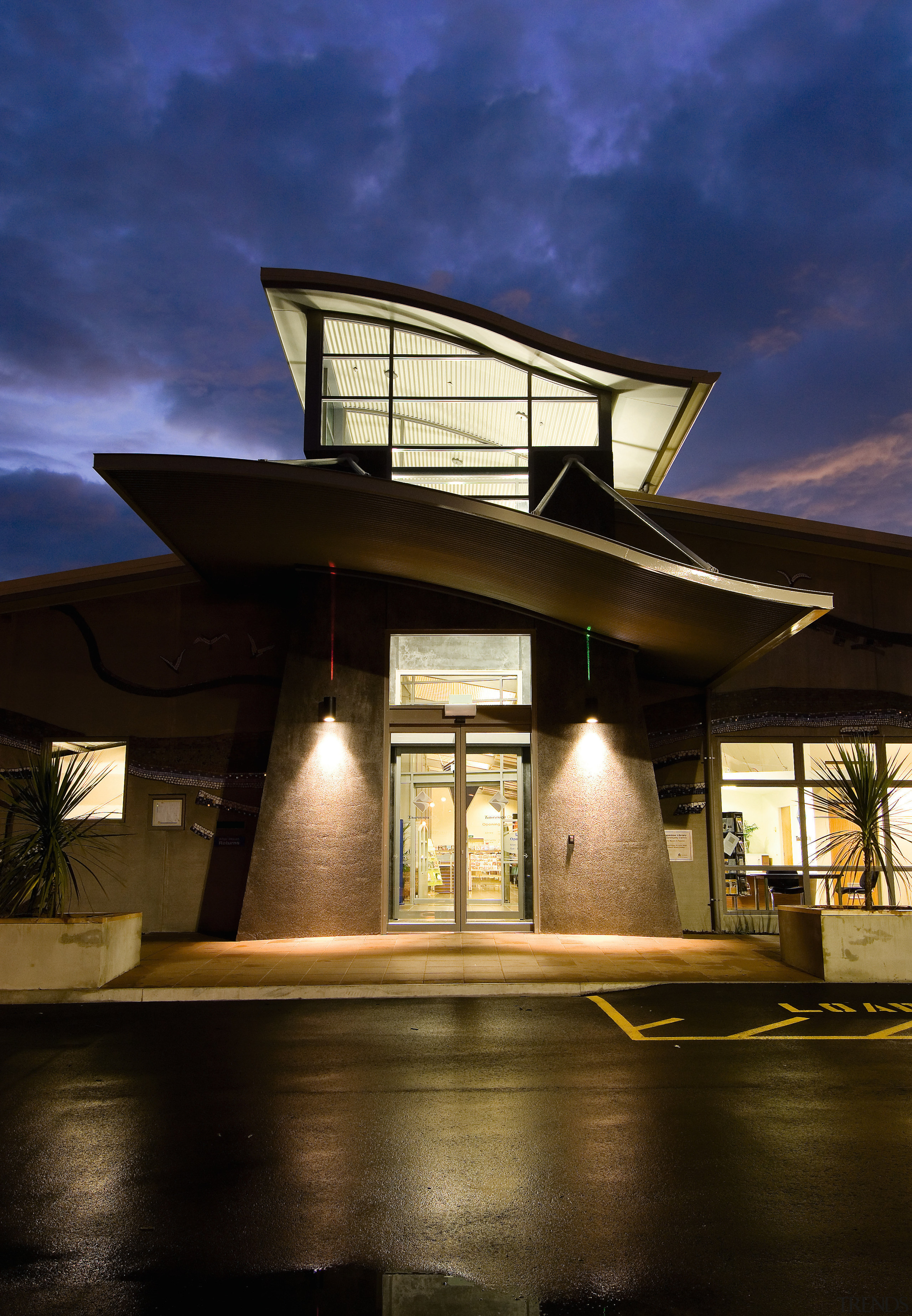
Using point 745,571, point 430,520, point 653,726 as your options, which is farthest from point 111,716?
point 745,571

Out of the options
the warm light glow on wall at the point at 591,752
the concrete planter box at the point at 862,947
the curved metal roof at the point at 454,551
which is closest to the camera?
the concrete planter box at the point at 862,947

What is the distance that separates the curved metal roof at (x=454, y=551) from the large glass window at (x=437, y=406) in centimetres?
207

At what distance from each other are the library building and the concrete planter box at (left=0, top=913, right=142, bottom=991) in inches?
132

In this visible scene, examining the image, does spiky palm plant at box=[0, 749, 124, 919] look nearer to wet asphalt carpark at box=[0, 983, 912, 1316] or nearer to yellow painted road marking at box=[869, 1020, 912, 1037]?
wet asphalt carpark at box=[0, 983, 912, 1316]

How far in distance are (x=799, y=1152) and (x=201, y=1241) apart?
286cm

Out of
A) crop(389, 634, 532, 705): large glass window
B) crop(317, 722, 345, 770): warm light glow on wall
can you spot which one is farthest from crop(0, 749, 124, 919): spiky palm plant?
crop(389, 634, 532, 705): large glass window

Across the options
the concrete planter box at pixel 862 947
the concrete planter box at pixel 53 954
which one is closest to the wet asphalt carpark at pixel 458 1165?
the concrete planter box at pixel 53 954

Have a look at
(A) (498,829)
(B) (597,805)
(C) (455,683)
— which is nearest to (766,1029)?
(B) (597,805)

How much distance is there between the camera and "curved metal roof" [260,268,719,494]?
13.5 m

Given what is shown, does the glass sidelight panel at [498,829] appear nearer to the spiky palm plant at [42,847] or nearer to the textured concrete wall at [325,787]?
the textured concrete wall at [325,787]

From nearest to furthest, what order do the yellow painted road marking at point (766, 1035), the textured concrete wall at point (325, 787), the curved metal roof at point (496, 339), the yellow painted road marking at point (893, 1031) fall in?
the yellow painted road marking at point (766, 1035) < the yellow painted road marking at point (893, 1031) < the textured concrete wall at point (325, 787) < the curved metal roof at point (496, 339)

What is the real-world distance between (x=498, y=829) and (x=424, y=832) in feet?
3.37

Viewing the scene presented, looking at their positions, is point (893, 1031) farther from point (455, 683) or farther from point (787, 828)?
point (455, 683)

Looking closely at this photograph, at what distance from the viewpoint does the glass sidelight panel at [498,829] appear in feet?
41.3
